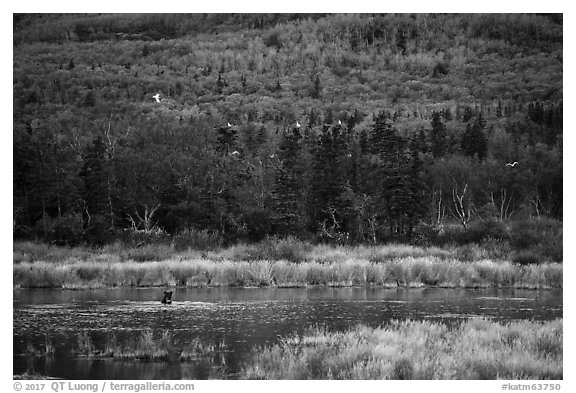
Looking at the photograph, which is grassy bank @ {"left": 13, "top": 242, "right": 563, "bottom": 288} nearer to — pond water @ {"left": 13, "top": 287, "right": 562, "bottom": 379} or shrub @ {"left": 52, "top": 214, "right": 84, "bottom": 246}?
pond water @ {"left": 13, "top": 287, "right": 562, "bottom": 379}

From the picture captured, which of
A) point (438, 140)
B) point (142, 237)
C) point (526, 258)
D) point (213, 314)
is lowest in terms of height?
point (526, 258)

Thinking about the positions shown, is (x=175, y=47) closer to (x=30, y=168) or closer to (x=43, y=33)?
(x=43, y=33)

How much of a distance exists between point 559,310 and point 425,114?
72.6 m

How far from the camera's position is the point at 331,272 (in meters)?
32.7

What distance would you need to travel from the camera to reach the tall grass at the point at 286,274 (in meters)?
31.2

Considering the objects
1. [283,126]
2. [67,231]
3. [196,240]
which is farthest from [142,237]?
[283,126]

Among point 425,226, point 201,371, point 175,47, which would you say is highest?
point 175,47

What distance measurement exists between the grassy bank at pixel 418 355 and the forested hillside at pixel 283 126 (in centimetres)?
2770

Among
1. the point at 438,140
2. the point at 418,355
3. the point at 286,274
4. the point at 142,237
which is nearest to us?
the point at 418,355

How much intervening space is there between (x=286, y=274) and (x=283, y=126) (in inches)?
2135

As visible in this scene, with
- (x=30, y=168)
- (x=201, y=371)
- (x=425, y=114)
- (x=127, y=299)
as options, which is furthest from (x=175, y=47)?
(x=201, y=371)

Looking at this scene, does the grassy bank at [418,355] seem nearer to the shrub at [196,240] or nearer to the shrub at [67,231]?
the shrub at [196,240]

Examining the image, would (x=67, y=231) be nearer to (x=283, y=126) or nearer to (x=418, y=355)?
(x=418, y=355)

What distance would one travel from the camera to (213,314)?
23.2 m
